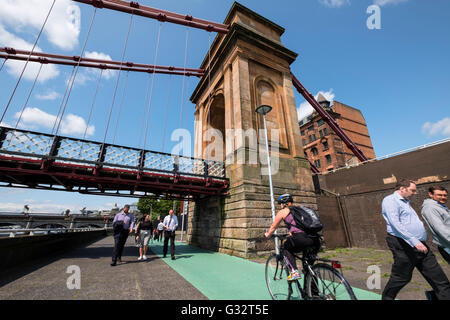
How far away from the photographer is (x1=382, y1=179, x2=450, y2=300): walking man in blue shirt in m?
2.51

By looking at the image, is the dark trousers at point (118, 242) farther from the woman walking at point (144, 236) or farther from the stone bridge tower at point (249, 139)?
the stone bridge tower at point (249, 139)

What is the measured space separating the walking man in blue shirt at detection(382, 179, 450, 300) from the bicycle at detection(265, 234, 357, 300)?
0.77 meters

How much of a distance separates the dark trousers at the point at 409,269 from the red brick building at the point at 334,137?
3860 cm

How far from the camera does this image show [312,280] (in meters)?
2.88

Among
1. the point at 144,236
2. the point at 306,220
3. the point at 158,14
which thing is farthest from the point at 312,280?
the point at 158,14

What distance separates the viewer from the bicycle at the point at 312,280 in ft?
7.98

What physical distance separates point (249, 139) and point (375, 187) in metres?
8.30

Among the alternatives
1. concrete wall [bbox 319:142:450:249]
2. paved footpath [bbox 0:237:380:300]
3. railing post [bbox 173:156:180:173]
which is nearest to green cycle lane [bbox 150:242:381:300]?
paved footpath [bbox 0:237:380:300]

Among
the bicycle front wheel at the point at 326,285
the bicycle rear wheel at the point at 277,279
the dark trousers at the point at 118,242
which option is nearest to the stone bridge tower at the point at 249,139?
the bicycle rear wheel at the point at 277,279

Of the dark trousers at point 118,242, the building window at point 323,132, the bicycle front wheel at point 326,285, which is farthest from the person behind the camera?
the building window at point 323,132

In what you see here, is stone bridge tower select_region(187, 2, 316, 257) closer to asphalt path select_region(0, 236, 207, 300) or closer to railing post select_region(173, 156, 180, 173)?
railing post select_region(173, 156, 180, 173)

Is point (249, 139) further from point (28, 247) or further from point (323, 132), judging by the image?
point (323, 132)
